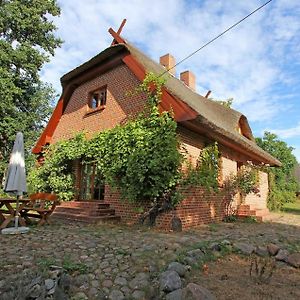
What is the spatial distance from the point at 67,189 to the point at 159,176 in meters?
5.02

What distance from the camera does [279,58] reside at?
325 inches

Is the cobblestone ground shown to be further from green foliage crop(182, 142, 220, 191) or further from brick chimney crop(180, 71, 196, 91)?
brick chimney crop(180, 71, 196, 91)

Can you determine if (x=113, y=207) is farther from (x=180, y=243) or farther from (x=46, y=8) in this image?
(x=46, y=8)

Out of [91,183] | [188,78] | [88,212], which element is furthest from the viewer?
[188,78]

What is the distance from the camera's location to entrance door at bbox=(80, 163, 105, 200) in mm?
11023

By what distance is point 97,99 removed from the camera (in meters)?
12.5

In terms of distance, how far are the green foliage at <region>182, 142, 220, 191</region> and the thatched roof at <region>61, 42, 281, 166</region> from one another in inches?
28.2

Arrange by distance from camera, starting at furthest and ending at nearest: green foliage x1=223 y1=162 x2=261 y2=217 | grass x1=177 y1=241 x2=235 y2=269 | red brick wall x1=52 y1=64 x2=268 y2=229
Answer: green foliage x1=223 y1=162 x2=261 y2=217, red brick wall x1=52 y1=64 x2=268 y2=229, grass x1=177 y1=241 x2=235 y2=269

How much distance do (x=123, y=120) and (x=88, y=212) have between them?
10.9ft

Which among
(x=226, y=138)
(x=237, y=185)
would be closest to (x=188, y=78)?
(x=237, y=185)

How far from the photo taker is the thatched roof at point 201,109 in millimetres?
9219

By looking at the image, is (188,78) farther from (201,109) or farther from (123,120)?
(123,120)

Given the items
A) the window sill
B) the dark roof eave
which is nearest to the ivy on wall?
the dark roof eave

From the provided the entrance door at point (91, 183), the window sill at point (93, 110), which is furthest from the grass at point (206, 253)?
the window sill at point (93, 110)
